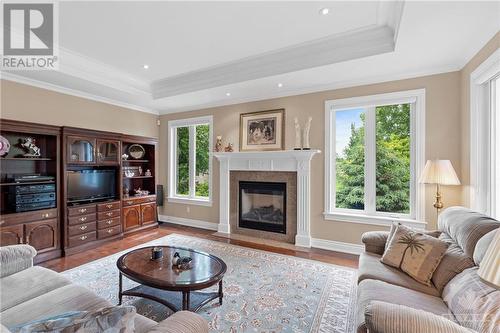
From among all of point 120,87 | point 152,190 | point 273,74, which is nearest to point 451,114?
point 273,74

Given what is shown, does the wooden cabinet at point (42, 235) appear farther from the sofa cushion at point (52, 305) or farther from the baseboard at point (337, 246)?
the baseboard at point (337, 246)

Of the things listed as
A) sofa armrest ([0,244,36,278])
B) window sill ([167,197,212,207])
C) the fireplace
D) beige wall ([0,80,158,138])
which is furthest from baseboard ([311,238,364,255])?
beige wall ([0,80,158,138])

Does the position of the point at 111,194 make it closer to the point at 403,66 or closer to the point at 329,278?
the point at 329,278

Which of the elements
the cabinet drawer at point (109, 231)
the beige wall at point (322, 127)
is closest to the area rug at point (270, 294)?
the cabinet drawer at point (109, 231)

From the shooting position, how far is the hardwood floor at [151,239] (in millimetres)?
3461

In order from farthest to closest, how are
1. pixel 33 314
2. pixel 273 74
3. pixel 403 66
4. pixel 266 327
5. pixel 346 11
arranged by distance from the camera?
pixel 273 74 → pixel 403 66 → pixel 346 11 → pixel 266 327 → pixel 33 314

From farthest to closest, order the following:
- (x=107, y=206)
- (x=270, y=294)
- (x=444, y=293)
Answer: (x=107, y=206)
(x=270, y=294)
(x=444, y=293)

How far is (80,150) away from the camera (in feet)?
13.6

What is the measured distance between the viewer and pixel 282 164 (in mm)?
4402

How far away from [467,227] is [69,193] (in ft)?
16.7

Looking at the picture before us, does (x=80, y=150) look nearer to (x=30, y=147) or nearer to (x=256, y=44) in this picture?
(x=30, y=147)

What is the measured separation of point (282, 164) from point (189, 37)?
2.47 m

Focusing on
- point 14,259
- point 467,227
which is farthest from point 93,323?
point 467,227

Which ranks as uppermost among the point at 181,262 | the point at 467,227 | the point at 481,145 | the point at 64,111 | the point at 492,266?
the point at 64,111
